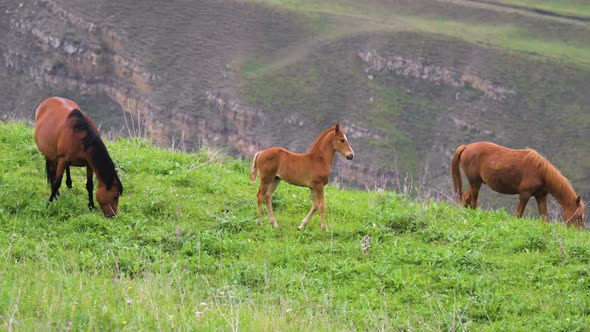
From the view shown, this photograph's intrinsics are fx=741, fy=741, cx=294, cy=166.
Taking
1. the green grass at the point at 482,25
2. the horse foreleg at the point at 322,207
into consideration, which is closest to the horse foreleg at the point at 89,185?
the horse foreleg at the point at 322,207

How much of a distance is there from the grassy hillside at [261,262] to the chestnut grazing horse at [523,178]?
3.95 ft

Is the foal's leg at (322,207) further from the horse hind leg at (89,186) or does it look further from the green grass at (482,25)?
the green grass at (482,25)

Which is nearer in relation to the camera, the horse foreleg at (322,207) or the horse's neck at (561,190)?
the horse foreleg at (322,207)

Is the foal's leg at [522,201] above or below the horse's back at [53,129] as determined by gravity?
below

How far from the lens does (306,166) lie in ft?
35.6

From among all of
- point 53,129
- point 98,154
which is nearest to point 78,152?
point 98,154

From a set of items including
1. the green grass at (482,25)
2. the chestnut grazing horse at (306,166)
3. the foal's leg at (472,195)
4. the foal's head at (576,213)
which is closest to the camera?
the chestnut grazing horse at (306,166)

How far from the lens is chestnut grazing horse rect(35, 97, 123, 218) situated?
35.1 ft

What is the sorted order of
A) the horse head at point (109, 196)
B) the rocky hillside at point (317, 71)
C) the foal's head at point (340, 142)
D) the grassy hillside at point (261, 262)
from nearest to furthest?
the grassy hillside at point (261, 262) → the horse head at point (109, 196) → the foal's head at point (340, 142) → the rocky hillside at point (317, 71)

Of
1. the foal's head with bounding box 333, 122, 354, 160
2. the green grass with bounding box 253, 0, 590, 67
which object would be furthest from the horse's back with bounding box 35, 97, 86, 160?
the green grass with bounding box 253, 0, 590, 67

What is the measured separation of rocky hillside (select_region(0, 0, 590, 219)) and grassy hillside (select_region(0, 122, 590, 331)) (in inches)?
2967

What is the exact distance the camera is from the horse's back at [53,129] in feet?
36.4

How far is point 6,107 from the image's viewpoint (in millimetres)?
99062

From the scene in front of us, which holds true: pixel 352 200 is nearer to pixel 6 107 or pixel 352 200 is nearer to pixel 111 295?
pixel 111 295
